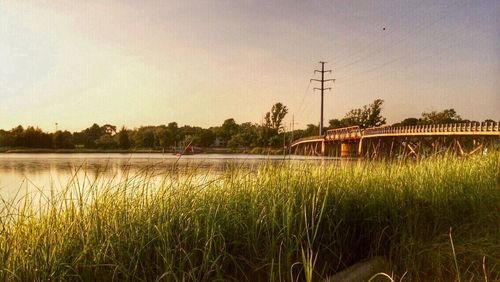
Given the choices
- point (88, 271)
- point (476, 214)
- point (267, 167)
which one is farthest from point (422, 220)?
point (88, 271)

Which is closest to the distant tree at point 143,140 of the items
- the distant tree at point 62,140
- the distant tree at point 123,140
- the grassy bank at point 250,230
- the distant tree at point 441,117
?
the distant tree at point 123,140

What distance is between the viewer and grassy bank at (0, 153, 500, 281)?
4379mm

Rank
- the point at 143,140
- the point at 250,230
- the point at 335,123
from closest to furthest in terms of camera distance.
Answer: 1. the point at 250,230
2. the point at 143,140
3. the point at 335,123

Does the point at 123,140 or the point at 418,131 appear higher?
the point at 418,131

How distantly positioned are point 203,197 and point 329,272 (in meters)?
2.02

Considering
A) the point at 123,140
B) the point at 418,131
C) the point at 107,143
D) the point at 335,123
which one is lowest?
the point at 107,143

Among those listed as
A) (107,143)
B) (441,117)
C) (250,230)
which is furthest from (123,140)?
(441,117)

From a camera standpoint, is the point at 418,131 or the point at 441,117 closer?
the point at 418,131

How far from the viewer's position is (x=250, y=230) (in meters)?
5.32

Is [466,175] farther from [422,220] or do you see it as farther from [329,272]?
[329,272]

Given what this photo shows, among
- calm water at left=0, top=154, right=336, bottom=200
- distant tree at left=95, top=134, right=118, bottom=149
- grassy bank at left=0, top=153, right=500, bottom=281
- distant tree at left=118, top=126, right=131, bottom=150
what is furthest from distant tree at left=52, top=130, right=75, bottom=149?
grassy bank at left=0, top=153, right=500, bottom=281

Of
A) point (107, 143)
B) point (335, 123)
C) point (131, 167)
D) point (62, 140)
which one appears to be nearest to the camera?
point (131, 167)

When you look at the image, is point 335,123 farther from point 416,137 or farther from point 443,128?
point 443,128

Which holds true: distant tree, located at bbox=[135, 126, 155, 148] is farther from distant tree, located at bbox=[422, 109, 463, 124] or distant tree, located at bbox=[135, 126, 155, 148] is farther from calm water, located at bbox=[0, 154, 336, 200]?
distant tree, located at bbox=[422, 109, 463, 124]
